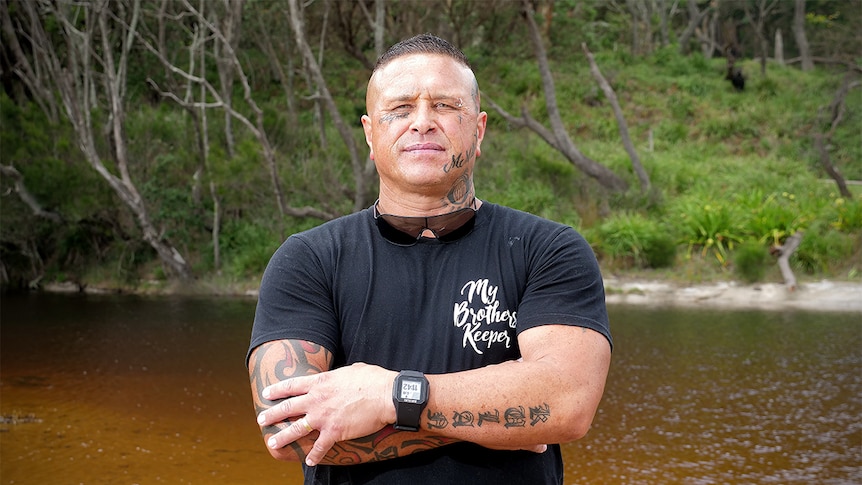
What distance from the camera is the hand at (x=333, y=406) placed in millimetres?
1734

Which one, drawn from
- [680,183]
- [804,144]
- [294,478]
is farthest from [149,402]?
[804,144]

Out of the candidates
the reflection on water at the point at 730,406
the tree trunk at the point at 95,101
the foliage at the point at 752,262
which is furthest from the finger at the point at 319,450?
the tree trunk at the point at 95,101

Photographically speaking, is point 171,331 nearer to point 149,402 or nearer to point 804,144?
point 149,402

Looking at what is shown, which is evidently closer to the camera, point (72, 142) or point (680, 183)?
point (72, 142)

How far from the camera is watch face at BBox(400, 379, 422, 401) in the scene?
1.71 metres

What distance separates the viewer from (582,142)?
18.7 m

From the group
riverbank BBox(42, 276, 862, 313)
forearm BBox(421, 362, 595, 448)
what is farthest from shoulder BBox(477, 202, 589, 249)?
riverbank BBox(42, 276, 862, 313)

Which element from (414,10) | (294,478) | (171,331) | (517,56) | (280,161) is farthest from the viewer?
(517,56)

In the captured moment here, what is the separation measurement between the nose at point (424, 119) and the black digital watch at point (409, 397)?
57 centimetres

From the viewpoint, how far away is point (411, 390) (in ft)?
5.64

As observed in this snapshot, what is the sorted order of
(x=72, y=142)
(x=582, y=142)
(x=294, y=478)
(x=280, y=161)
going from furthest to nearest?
1. (x=582, y=142)
2. (x=280, y=161)
3. (x=72, y=142)
4. (x=294, y=478)

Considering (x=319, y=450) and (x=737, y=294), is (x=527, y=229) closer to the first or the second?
(x=319, y=450)

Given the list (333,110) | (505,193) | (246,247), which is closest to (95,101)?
(246,247)

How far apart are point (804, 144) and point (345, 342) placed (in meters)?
17.9
